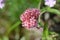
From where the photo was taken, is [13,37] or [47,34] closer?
[47,34]

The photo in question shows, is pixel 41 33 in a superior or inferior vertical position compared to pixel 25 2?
inferior

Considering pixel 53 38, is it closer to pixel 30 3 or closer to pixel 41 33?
pixel 41 33

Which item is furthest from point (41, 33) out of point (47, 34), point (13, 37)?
point (13, 37)

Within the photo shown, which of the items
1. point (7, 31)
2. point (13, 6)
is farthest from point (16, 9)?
point (7, 31)

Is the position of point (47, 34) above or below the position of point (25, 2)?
below

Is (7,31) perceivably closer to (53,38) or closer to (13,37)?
(13,37)

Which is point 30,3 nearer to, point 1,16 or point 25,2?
point 25,2

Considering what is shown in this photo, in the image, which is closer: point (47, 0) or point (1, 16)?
point (47, 0)
